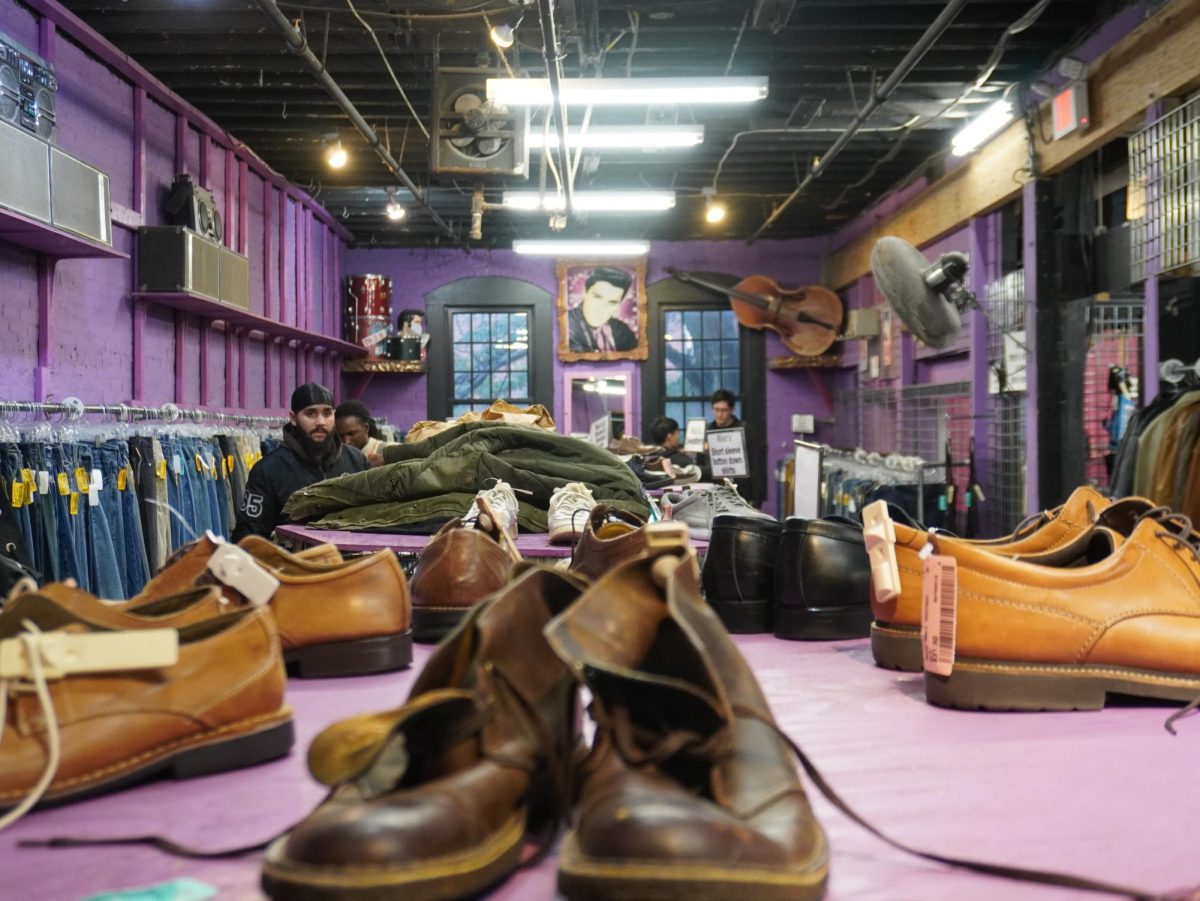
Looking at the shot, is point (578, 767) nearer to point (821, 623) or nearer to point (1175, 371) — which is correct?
point (821, 623)

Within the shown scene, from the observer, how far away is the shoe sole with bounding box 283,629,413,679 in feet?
4.05

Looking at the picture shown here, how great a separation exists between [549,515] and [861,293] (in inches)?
375

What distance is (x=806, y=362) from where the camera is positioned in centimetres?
1209

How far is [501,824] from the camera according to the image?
0.64 meters

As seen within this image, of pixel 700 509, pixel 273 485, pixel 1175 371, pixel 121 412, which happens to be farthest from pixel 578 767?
pixel 121 412

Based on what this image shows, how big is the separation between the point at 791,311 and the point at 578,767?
11.9 m

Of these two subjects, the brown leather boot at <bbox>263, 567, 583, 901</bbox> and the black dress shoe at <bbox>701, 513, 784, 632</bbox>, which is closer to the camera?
the brown leather boot at <bbox>263, 567, 583, 901</bbox>

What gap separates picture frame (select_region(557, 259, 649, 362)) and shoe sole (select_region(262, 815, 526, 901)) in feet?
38.7

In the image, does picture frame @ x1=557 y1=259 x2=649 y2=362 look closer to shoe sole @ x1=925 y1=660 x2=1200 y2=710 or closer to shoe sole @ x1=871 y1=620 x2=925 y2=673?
shoe sole @ x1=871 y1=620 x2=925 y2=673

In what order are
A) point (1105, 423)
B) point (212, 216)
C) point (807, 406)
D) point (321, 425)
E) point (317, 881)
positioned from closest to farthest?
point (317, 881), point (321, 425), point (1105, 423), point (212, 216), point (807, 406)

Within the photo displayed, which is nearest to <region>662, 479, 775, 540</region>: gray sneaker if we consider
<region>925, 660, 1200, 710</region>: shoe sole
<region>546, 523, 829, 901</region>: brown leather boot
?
<region>925, 660, 1200, 710</region>: shoe sole

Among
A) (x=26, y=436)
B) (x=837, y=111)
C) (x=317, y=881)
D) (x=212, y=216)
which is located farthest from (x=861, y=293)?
(x=317, y=881)

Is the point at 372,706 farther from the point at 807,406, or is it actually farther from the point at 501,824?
the point at 807,406

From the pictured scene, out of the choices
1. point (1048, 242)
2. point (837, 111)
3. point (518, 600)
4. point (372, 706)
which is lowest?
point (372, 706)
